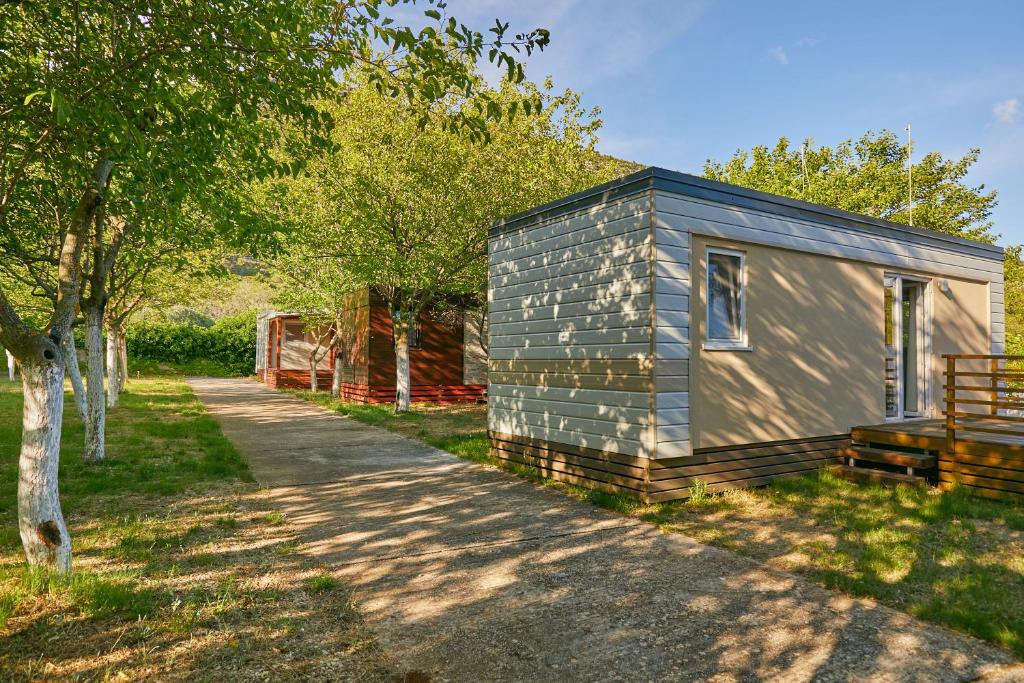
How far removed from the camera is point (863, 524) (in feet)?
19.4

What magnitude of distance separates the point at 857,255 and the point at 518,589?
23.6 feet

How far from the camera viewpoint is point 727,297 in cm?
752

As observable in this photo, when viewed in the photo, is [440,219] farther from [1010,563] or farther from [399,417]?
[1010,563]

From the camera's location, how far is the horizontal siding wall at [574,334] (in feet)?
22.9

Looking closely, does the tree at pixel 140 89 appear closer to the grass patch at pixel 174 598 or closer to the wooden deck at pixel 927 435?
the grass patch at pixel 174 598

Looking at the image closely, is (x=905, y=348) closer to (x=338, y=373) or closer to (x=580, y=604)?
(x=580, y=604)

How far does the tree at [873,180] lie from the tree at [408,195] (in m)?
12.7

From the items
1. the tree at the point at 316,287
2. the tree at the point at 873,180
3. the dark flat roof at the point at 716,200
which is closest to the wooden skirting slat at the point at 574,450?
the dark flat roof at the point at 716,200

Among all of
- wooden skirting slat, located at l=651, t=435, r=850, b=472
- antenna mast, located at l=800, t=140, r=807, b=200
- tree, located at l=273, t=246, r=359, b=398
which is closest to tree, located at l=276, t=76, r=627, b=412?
tree, located at l=273, t=246, r=359, b=398

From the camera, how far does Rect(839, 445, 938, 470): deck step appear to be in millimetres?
7531

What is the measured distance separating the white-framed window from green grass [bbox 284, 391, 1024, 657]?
184 cm

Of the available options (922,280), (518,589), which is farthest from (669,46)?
(518,589)

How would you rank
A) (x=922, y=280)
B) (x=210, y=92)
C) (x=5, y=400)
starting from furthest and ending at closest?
(x=5, y=400)
(x=922, y=280)
(x=210, y=92)

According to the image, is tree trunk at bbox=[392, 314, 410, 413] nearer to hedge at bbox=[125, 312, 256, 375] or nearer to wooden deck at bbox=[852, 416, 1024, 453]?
wooden deck at bbox=[852, 416, 1024, 453]
